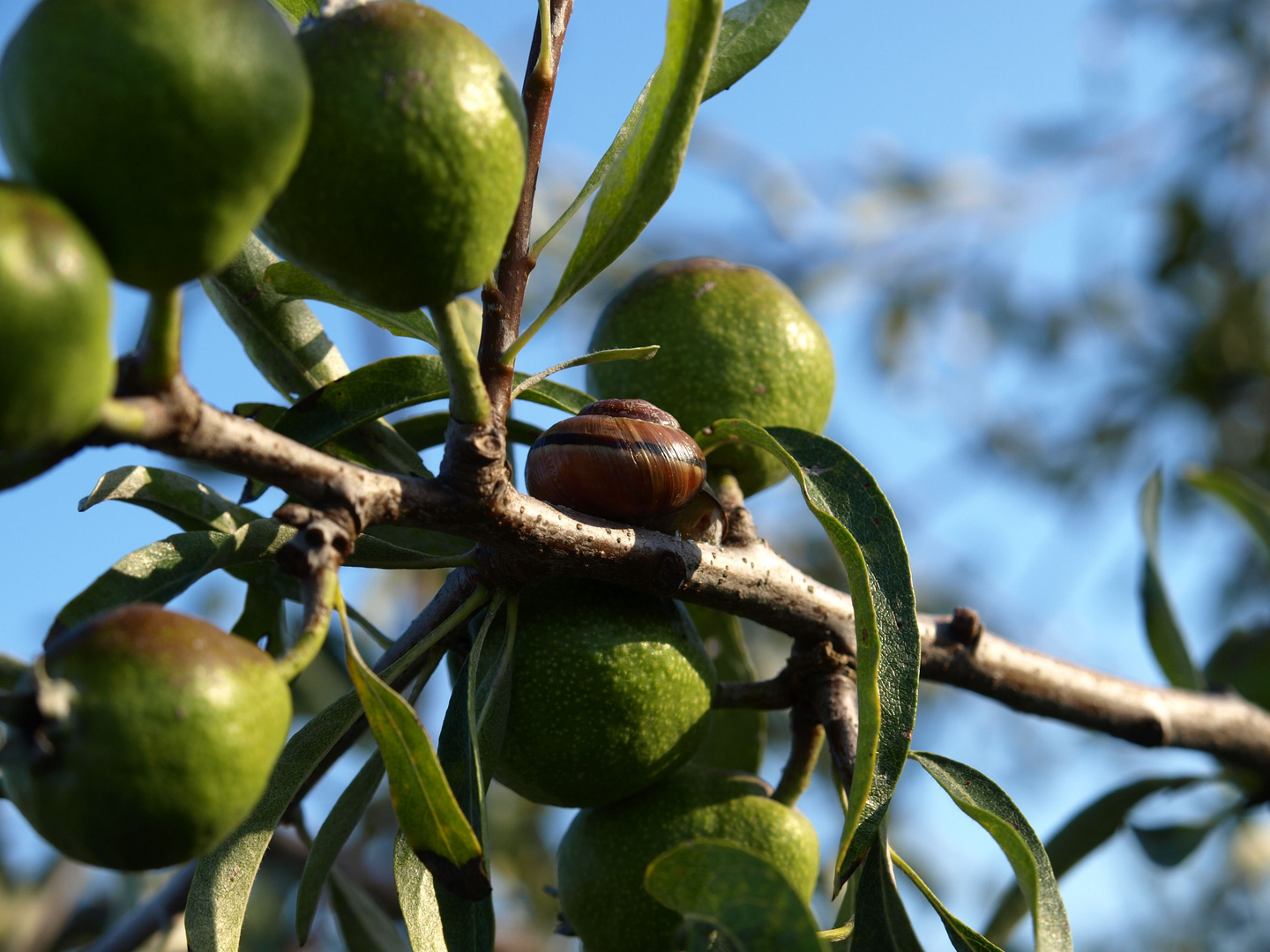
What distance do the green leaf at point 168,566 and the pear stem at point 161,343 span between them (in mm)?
411

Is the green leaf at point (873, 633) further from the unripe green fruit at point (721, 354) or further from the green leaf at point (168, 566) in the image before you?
the green leaf at point (168, 566)

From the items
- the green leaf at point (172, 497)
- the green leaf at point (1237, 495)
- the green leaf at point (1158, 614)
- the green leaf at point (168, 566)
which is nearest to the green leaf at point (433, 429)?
the green leaf at point (172, 497)

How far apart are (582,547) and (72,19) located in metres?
0.71

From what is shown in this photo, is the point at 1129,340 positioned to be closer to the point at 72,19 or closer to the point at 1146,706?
the point at 1146,706

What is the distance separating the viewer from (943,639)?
1.70m

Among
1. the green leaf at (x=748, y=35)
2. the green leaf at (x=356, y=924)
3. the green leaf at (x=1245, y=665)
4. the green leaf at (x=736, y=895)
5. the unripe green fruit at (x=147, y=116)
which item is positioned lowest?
the green leaf at (x=356, y=924)

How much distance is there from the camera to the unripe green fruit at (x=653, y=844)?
57.6 inches

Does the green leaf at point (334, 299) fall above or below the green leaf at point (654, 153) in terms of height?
below

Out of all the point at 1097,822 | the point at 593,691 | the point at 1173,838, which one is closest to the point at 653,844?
the point at 593,691

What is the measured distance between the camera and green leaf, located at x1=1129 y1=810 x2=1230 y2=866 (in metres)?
2.21

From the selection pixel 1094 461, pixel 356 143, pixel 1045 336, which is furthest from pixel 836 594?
pixel 1045 336

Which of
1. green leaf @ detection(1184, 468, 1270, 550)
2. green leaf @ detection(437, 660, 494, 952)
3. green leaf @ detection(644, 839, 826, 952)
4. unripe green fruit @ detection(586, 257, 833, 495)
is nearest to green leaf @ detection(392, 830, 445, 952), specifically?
green leaf @ detection(437, 660, 494, 952)

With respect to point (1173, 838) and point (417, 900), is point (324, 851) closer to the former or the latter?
point (417, 900)

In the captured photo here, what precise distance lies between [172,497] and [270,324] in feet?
0.86
